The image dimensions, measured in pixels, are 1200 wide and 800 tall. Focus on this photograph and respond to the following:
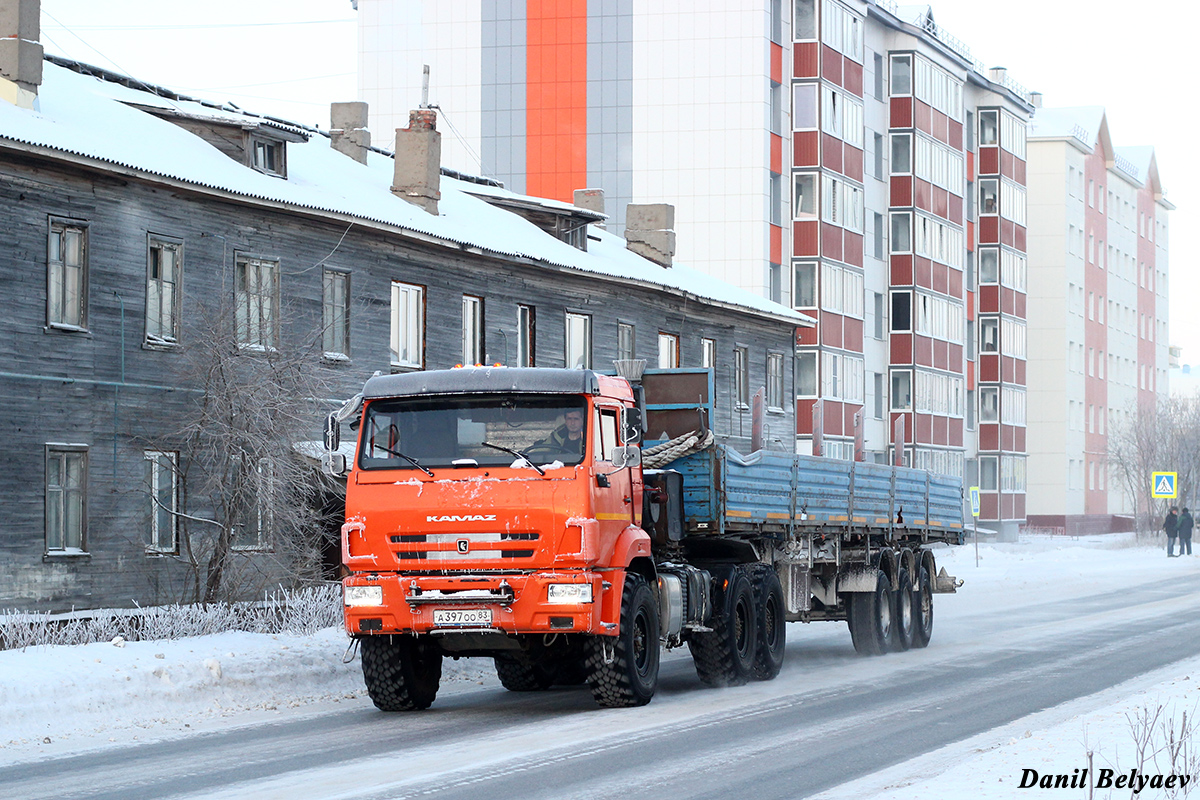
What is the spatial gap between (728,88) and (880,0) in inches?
420

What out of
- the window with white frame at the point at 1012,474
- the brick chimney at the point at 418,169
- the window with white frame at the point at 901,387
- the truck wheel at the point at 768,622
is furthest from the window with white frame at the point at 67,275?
the window with white frame at the point at 1012,474

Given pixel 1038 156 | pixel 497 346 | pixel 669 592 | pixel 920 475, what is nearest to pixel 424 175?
pixel 497 346

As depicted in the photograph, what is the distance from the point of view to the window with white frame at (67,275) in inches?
939

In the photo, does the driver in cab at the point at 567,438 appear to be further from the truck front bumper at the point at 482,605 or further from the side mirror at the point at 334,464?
the side mirror at the point at 334,464

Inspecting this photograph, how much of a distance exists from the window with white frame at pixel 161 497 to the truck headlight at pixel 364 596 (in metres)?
11.5

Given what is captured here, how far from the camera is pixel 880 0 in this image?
214 ft

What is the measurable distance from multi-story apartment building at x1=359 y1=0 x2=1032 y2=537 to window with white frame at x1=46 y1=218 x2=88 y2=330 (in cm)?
3530

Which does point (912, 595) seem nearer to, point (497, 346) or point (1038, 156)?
point (497, 346)

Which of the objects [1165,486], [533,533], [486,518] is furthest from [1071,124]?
[486,518]

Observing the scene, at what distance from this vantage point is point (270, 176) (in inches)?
1133

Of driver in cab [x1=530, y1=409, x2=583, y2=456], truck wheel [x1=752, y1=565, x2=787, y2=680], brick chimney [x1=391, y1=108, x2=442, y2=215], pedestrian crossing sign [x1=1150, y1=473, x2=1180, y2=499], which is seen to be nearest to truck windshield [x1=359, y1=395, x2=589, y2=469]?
driver in cab [x1=530, y1=409, x2=583, y2=456]

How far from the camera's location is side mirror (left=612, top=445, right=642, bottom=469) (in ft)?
48.6

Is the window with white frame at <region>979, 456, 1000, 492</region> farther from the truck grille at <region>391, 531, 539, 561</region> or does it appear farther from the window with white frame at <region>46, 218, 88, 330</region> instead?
the truck grille at <region>391, 531, 539, 561</region>

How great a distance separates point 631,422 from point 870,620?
7203 mm
